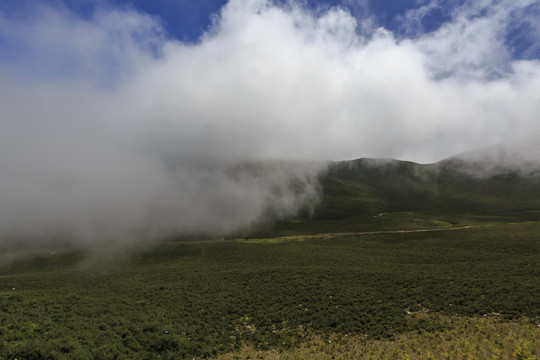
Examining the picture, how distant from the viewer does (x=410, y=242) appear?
259 feet

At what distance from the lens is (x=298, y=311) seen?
29859 mm

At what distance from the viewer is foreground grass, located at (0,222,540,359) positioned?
19859mm

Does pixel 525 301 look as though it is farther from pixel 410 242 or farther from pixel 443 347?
pixel 410 242

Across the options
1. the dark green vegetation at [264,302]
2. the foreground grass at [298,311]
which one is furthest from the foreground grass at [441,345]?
the dark green vegetation at [264,302]

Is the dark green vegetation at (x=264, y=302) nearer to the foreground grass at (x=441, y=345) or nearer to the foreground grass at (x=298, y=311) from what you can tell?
the foreground grass at (x=298, y=311)

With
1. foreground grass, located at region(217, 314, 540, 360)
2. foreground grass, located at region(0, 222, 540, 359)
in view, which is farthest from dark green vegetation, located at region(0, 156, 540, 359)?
foreground grass, located at region(217, 314, 540, 360)

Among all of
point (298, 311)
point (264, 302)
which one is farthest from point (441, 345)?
point (264, 302)

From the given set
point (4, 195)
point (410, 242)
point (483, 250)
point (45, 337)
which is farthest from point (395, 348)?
point (4, 195)

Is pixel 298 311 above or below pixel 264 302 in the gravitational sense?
below

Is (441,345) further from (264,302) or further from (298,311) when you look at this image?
(264,302)

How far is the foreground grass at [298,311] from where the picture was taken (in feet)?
65.2

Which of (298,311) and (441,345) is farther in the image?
(298,311)

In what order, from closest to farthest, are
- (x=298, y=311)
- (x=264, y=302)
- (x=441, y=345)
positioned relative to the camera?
1. (x=441, y=345)
2. (x=298, y=311)
3. (x=264, y=302)

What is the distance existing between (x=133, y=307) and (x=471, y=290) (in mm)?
43927
